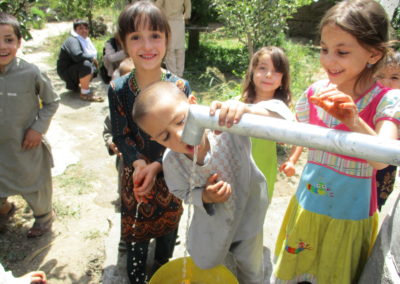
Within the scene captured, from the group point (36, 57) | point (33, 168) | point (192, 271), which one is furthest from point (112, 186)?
point (36, 57)

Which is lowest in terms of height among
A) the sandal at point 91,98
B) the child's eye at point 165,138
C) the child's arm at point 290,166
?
the sandal at point 91,98

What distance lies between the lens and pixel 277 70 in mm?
2400

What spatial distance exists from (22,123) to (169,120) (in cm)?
172

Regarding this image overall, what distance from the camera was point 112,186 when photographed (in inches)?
144

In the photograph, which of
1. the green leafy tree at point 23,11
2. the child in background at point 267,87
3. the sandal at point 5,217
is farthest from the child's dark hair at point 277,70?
the sandal at point 5,217

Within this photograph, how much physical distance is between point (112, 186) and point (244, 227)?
2.39 metres

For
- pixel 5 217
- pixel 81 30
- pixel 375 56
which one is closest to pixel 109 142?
pixel 5 217

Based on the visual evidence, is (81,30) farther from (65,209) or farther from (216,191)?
(216,191)

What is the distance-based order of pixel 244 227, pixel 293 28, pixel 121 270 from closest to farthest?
1. pixel 244 227
2. pixel 121 270
3. pixel 293 28

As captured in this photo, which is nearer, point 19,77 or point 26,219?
point 19,77

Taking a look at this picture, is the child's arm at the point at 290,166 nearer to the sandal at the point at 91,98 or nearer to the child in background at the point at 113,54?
the child in background at the point at 113,54

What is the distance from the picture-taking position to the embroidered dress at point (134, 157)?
1826 mm

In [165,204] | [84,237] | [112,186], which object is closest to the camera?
[165,204]

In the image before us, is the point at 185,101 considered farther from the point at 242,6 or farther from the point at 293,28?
the point at 293,28
